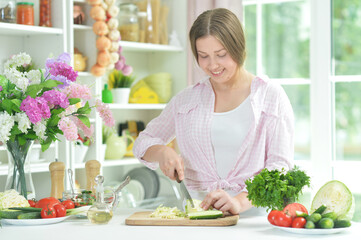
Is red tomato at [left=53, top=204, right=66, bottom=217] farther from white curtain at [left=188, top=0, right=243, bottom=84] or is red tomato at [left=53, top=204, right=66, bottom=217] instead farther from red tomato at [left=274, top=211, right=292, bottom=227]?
white curtain at [left=188, top=0, right=243, bottom=84]

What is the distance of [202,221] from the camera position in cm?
205

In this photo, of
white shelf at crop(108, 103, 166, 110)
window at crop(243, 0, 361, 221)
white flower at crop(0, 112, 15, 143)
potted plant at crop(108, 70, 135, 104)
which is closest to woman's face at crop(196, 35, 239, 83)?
white flower at crop(0, 112, 15, 143)

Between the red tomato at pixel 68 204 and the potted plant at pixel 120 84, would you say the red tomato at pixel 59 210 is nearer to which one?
the red tomato at pixel 68 204

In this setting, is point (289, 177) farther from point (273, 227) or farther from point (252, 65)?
point (252, 65)

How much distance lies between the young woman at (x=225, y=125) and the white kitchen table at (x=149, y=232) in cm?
35

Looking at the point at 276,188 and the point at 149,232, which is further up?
the point at 276,188

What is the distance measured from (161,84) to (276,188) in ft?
7.88

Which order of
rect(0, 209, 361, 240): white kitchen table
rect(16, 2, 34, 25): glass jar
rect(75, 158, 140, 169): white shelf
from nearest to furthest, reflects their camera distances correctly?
rect(0, 209, 361, 240): white kitchen table → rect(16, 2, 34, 25): glass jar → rect(75, 158, 140, 169): white shelf

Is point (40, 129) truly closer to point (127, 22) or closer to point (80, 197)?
point (80, 197)

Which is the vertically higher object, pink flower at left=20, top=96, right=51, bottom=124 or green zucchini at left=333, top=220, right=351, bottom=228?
pink flower at left=20, top=96, right=51, bottom=124

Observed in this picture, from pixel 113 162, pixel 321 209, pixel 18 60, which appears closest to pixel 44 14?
pixel 113 162

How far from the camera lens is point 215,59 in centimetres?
245

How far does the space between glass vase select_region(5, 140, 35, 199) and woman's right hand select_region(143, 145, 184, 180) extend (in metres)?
0.53

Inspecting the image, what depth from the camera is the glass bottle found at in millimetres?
2049
